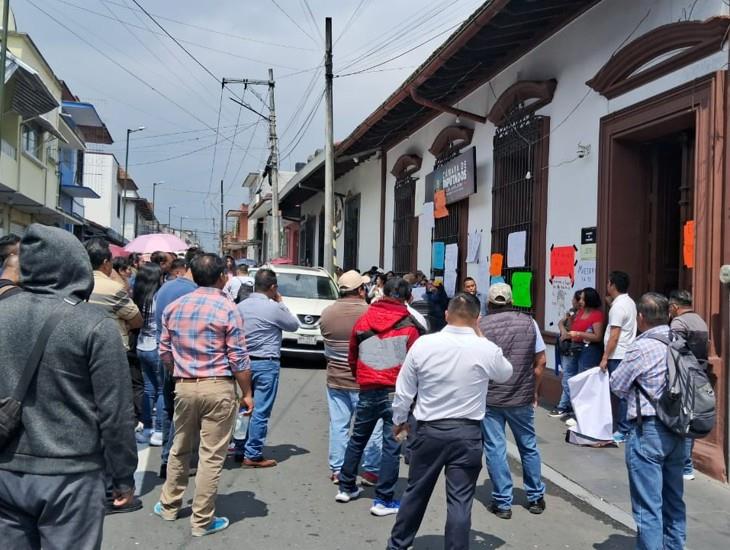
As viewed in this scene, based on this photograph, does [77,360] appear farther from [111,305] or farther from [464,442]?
[111,305]

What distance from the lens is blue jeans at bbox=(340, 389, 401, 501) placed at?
498 centimetres

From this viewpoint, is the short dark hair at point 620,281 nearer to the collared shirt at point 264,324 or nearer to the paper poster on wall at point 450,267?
the collared shirt at point 264,324

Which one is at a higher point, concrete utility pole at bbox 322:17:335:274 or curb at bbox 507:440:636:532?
concrete utility pole at bbox 322:17:335:274

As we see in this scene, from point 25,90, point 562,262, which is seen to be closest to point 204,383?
point 562,262

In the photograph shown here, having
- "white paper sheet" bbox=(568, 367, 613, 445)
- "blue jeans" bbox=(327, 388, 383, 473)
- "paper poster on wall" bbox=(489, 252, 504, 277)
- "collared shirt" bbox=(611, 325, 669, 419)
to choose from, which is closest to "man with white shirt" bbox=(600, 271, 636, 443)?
"white paper sheet" bbox=(568, 367, 613, 445)

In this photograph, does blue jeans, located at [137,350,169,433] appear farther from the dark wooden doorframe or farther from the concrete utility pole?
the concrete utility pole

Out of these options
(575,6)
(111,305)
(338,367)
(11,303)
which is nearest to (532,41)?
(575,6)

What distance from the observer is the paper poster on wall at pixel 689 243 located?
→ 21.6ft

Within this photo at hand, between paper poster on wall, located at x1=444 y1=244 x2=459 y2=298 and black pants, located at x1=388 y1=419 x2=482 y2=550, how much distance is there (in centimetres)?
917

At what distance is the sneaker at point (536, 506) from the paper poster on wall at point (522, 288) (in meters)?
4.89

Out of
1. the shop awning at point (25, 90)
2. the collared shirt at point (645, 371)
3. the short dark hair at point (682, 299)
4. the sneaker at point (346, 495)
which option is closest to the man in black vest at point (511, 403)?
the sneaker at point (346, 495)

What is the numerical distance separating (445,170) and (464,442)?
10059 millimetres

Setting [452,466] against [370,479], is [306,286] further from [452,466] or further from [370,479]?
[452,466]

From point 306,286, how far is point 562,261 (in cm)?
604
